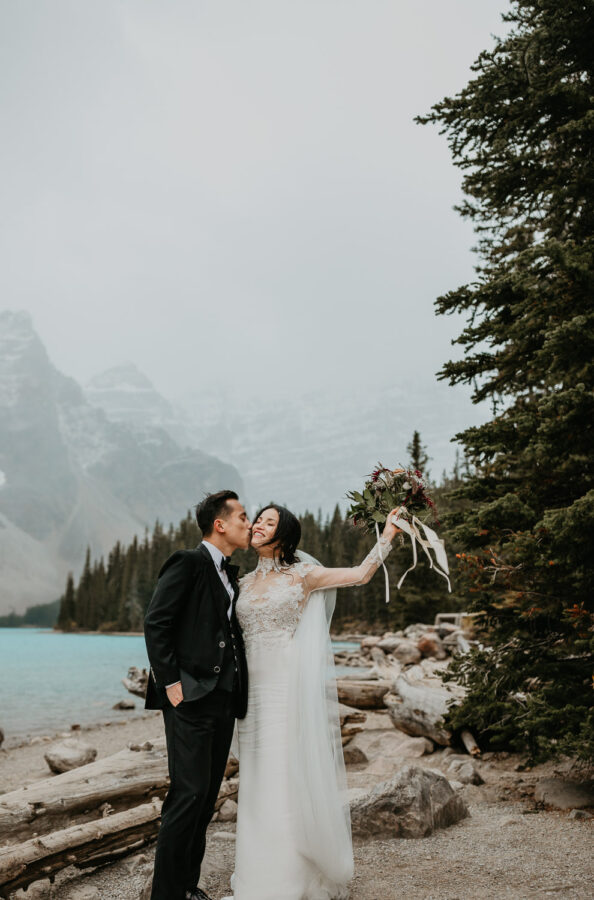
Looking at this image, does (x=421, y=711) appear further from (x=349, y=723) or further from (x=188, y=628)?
(x=188, y=628)

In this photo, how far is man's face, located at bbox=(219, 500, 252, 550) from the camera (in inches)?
188

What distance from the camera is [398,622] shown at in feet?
139

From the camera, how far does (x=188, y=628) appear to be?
4414mm

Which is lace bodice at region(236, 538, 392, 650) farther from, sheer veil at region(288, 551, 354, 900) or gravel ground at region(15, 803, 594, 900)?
gravel ground at region(15, 803, 594, 900)

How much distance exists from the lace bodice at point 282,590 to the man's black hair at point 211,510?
58 cm

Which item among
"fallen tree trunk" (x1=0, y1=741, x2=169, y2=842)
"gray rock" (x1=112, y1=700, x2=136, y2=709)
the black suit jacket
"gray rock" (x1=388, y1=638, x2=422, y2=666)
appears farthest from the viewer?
"gray rock" (x1=388, y1=638, x2=422, y2=666)

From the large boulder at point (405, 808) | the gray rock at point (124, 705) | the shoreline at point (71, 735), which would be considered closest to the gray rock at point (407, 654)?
the gray rock at point (124, 705)

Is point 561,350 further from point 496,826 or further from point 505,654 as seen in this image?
point 496,826

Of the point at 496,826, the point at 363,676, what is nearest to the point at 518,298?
the point at 496,826

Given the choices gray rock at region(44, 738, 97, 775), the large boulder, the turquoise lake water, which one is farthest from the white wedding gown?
the turquoise lake water

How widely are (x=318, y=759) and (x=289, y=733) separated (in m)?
0.27

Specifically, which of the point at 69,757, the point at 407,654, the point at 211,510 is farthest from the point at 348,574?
the point at 407,654

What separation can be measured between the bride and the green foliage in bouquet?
0.23 metres

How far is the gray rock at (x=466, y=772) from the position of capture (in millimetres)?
8055
